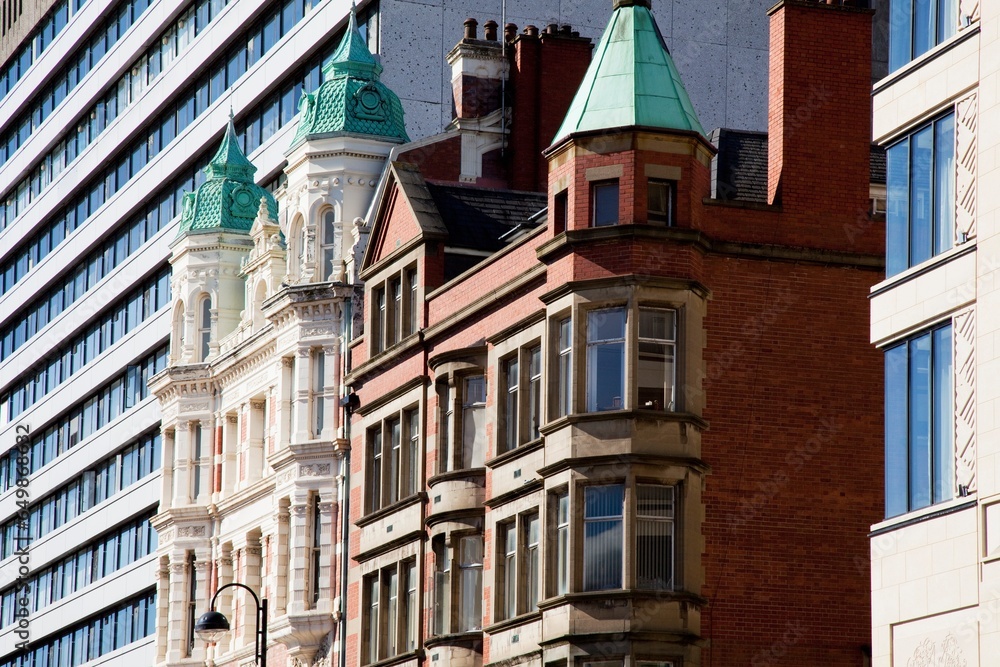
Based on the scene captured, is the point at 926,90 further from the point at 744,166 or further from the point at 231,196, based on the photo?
the point at 231,196

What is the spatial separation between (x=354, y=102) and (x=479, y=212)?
9449 mm

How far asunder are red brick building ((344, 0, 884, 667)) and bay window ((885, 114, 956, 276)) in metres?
7.22

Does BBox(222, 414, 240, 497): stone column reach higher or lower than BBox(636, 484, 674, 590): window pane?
higher

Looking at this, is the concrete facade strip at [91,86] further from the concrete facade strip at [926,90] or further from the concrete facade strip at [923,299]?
the concrete facade strip at [923,299]

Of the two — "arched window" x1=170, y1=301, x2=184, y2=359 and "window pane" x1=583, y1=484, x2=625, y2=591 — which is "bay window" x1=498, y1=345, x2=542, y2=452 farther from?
"arched window" x1=170, y1=301, x2=184, y2=359

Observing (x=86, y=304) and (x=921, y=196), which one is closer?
(x=921, y=196)

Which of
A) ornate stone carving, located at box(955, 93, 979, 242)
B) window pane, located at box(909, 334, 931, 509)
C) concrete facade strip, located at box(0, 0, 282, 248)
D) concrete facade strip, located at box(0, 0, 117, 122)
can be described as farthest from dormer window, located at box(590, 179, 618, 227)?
concrete facade strip, located at box(0, 0, 117, 122)

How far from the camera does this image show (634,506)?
4272 centimetres

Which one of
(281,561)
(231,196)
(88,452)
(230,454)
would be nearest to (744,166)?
(281,561)

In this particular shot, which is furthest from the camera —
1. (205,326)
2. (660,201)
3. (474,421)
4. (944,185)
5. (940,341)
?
(205,326)

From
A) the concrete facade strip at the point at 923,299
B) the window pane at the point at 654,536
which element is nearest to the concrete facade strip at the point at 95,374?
the window pane at the point at 654,536

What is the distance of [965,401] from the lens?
3456cm

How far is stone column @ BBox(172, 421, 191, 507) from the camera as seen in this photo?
69.2 meters

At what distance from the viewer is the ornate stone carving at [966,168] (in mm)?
35250
